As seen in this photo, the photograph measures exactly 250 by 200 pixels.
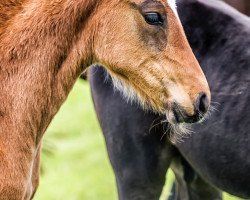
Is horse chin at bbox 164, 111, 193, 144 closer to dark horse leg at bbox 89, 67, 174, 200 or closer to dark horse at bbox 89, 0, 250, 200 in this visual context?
dark horse at bbox 89, 0, 250, 200

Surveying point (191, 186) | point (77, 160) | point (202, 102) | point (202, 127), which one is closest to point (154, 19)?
point (202, 102)

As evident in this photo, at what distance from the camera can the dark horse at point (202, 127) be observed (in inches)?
274

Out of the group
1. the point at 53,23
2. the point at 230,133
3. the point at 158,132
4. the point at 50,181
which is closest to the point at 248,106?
the point at 230,133

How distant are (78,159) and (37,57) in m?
8.04

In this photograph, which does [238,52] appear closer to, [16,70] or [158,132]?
[158,132]

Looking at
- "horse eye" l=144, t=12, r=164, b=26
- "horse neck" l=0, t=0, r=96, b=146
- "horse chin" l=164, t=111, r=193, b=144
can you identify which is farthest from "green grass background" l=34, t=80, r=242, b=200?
"horse eye" l=144, t=12, r=164, b=26

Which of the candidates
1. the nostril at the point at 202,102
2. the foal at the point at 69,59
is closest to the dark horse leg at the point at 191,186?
the foal at the point at 69,59

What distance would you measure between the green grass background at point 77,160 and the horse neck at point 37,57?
3049 mm

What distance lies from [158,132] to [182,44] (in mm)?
1315

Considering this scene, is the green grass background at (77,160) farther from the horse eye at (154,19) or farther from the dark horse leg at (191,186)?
the horse eye at (154,19)

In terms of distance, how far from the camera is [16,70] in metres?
6.23

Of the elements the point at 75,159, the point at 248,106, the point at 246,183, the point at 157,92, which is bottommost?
the point at 75,159

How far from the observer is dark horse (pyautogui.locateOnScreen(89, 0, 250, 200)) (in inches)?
274

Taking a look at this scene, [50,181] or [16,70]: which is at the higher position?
[16,70]
